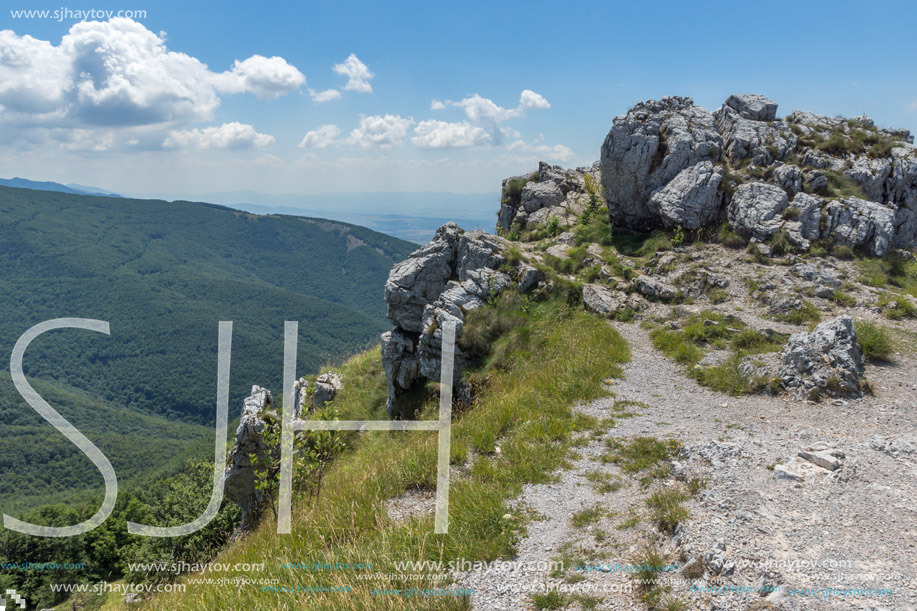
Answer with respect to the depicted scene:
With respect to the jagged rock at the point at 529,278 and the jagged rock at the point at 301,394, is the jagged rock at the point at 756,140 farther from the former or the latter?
the jagged rock at the point at 301,394

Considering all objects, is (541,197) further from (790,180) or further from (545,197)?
(790,180)

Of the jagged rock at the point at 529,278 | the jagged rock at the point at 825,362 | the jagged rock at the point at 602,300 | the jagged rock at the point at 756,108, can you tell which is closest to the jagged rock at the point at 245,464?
the jagged rock at the point at 529,278

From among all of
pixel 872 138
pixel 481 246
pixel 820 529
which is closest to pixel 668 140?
pixel 872 138

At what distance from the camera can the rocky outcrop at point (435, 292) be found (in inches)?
641

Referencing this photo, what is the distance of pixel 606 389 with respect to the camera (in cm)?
1084

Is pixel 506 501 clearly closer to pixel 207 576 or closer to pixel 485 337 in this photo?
pixel 207 576

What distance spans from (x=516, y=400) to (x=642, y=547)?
5137mm

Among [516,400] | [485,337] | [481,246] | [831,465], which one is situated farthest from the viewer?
[481,246]

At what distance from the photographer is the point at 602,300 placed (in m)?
16.1

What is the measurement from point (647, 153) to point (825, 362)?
13572mm

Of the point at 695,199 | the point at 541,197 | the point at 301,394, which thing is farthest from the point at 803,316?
the point at 301,394

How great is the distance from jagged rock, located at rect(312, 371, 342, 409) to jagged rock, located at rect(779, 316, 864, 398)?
17354mm

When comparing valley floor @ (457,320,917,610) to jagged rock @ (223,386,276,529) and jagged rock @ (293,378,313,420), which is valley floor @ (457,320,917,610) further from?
jagged rock @ (293,378,313,420)

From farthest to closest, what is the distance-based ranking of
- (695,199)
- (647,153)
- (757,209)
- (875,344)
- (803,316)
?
(647,153), (695,199), (757,209), (803,316), (875,344)
